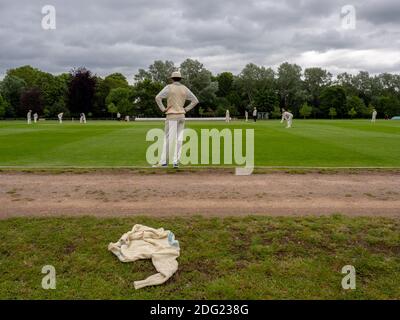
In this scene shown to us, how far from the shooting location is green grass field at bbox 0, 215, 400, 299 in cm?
519

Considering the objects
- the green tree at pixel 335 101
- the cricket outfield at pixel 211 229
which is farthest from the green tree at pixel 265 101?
the cricket outfield at pixel 211 229

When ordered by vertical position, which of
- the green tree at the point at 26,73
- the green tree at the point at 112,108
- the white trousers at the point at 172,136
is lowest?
the white trousers at the point at 172,136

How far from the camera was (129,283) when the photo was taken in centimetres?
540

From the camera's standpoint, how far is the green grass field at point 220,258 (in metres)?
5.19

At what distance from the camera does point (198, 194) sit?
30.6ft

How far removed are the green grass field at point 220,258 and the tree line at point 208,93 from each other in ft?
270

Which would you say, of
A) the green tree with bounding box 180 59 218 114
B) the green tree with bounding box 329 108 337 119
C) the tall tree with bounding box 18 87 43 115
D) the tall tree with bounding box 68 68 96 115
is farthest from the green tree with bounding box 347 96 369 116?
the tall tree with bounding box 18 87 43 115

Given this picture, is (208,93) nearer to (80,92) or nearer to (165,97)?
(80,92)

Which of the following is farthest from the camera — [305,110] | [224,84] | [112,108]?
[224,84]

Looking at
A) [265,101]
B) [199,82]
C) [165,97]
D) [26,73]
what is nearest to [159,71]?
[199,82]

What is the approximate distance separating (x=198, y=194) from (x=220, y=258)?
132 inches

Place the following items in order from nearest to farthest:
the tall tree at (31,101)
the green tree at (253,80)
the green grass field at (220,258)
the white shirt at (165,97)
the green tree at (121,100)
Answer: the green grass field at (220,258) → the white shirt at (165,97) → the green tree at (121,100) → the tall tree at (31,101) → the green tree at (253,80)

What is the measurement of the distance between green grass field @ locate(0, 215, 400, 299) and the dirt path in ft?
2.04

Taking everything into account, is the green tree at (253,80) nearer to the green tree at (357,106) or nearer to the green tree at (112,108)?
the green tree at (357,106)
